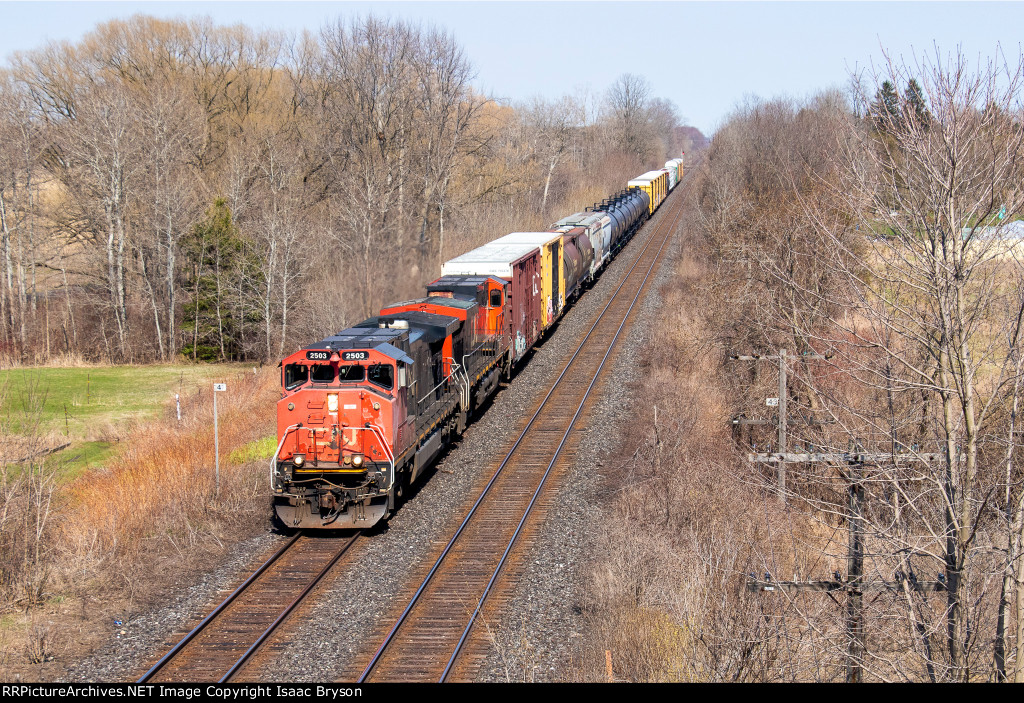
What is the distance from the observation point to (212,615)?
41.6 feet

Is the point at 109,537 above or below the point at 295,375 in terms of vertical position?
below

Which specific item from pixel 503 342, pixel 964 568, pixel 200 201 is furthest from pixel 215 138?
pixel 964 568

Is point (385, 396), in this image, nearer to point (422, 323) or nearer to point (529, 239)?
point (422, 323)

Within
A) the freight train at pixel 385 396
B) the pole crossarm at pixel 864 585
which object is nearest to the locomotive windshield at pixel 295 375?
the freight train at pixel 385 396

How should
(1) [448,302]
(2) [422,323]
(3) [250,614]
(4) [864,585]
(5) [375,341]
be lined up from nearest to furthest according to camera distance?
(4) [864,585]
(3) [250,614]
(5) [375,341]
(2) [422,323]
(1) [448,302]

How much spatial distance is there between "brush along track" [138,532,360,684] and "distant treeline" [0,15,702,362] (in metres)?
21.5

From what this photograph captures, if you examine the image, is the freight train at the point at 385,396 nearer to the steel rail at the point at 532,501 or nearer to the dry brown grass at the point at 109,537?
the dry brown grass at the point at 109,537

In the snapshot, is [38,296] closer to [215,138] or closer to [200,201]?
[200,201]

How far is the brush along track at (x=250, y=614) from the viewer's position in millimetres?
11258

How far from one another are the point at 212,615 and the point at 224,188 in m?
39.4

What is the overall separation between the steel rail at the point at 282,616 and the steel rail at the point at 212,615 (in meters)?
0.92

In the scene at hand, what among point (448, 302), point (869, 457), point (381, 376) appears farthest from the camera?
point (448, 302)

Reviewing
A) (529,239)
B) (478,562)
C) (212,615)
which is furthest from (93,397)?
(478,562)
